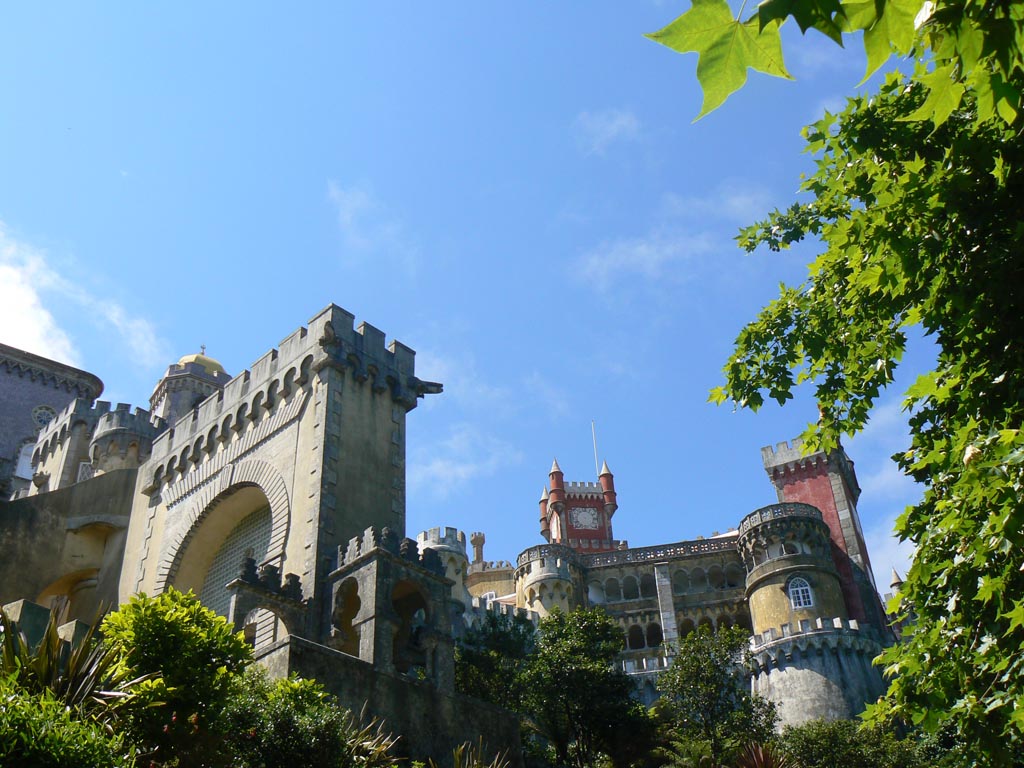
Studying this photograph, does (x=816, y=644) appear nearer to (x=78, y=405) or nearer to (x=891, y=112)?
(x=78, y=405)

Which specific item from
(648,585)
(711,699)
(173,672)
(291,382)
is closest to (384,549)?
(291,382)

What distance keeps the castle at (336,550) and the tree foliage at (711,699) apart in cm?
840

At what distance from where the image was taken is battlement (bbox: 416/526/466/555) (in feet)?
178

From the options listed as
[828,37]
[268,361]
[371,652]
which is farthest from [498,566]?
[828,37]

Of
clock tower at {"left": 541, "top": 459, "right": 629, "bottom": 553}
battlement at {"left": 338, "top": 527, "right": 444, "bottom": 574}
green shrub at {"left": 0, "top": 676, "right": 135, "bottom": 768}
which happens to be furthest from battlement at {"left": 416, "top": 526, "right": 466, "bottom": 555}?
green shrub at {"left": 0, "top": 676, "right": 135, "bottom": 768}

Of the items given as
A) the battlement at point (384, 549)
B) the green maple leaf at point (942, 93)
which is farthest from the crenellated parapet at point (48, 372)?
the green maple leaf at point (942, 93)

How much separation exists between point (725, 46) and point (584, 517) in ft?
249

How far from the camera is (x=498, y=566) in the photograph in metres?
72.9

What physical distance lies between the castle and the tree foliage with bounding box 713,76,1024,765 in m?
10.8

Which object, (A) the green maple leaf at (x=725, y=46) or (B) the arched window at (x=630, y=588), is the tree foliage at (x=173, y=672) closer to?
(A) the green maple leaf at (x=725, y=46)

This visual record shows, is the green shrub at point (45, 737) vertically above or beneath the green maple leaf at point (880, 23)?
beneath

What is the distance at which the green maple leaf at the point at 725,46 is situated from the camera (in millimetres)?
3279

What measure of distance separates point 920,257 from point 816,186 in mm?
3156

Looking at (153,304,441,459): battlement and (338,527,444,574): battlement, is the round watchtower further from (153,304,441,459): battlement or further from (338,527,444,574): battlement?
(338,527,444,574): battlement
